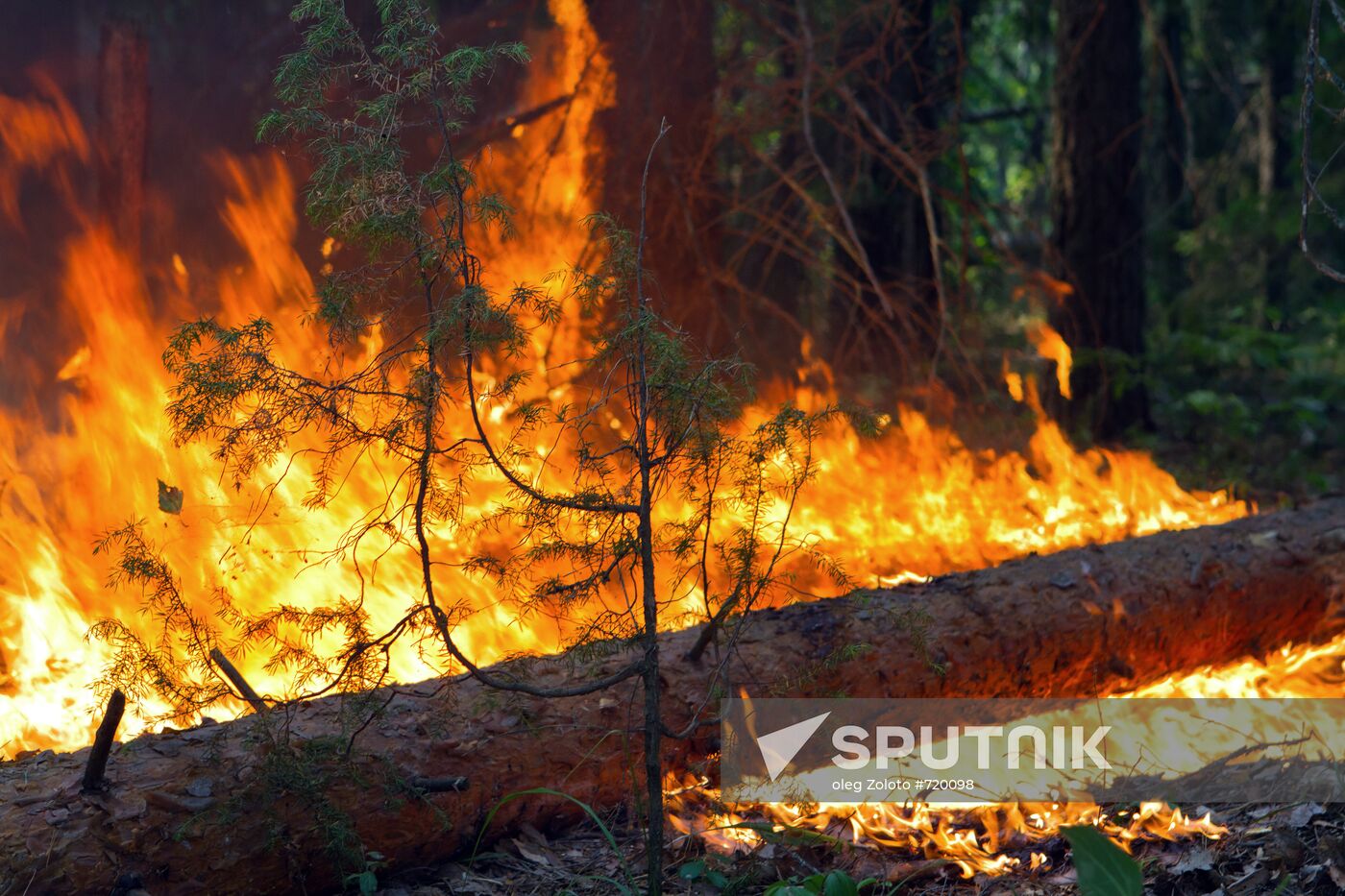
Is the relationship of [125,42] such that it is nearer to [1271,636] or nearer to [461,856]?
[461,856]

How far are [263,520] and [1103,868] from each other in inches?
124

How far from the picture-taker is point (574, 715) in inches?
125

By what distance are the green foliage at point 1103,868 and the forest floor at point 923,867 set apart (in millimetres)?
458

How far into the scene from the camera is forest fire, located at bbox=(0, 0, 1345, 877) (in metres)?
3.15

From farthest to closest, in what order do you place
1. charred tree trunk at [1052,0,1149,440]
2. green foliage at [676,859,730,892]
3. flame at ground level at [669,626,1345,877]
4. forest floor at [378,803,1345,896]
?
charred tree trunk at [1052,0,1149,440], flame at ground level at [669,626,1345,877], green foliage at [676,859,730,892], forest floor at [378,803,1345,896]

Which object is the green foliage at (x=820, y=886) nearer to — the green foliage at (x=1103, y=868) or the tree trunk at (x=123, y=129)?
the green foliage at (x=1103, y=868)

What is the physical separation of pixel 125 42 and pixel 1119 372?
20.3 feet

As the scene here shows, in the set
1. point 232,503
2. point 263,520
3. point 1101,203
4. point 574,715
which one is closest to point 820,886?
point 574,715

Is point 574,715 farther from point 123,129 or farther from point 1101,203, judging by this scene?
point 1101,203

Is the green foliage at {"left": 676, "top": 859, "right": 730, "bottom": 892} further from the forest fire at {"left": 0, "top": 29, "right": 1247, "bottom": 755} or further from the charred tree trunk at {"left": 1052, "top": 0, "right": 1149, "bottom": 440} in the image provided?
the charred tree trunk at {"left": 1052, "top": 0, "right": 1149, "bottom": 440}

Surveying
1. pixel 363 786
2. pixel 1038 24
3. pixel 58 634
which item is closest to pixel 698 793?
pixel 363 786

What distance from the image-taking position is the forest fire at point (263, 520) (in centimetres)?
315

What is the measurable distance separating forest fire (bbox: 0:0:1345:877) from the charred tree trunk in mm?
2325

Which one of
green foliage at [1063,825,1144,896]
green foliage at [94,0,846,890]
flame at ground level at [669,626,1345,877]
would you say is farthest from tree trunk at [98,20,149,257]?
green foliage at [1063,825,1144,896]
